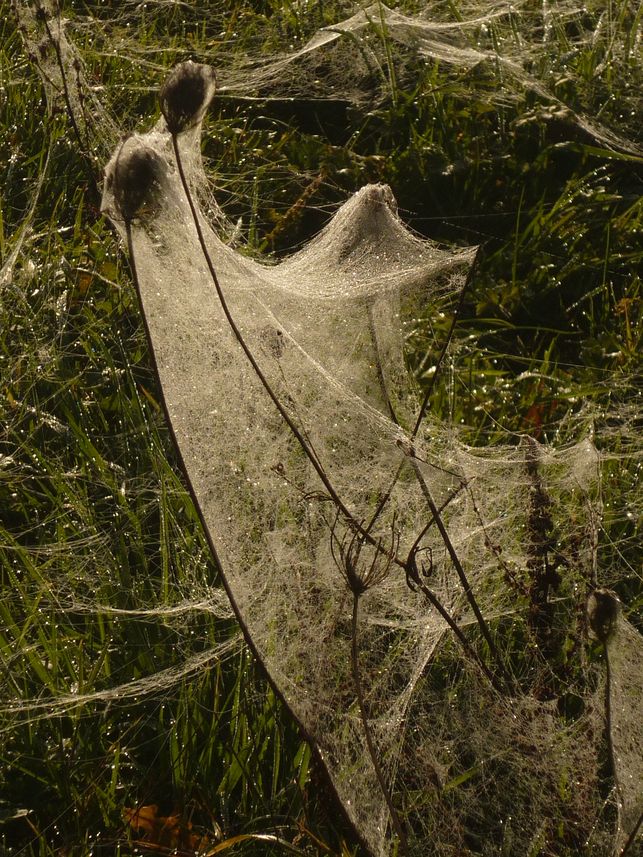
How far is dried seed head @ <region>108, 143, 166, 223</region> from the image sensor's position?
5.40 ft

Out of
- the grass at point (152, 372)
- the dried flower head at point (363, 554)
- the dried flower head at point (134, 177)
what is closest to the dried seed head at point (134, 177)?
the dried flower head at point (134, 177)

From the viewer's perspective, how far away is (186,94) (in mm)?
1657

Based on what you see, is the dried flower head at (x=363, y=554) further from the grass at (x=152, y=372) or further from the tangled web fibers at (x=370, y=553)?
the grass at (x=152, y=372)

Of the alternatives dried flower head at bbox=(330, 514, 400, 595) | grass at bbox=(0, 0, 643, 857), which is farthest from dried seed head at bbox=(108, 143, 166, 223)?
grass at bbox=(0, 0, 643, 857)

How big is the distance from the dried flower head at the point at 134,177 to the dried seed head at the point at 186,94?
0.06 metres

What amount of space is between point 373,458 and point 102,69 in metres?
2.40

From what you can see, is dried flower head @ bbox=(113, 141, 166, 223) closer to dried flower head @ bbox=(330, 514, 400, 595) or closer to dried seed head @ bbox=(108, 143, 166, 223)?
dried seed head @ bbox=(108, 143, 166, 223)

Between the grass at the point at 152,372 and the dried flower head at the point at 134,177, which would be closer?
the dried flower head at the point at 134,177

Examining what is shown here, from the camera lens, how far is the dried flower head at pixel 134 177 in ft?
5.40

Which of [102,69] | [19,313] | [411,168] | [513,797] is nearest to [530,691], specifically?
[513,797]

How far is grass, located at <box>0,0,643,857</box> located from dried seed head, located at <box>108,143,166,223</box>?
73cm

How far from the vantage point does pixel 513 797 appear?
167cm

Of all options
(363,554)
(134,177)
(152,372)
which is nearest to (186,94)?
(134,177)

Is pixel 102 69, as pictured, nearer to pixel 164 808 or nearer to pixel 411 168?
pixel 411 168
